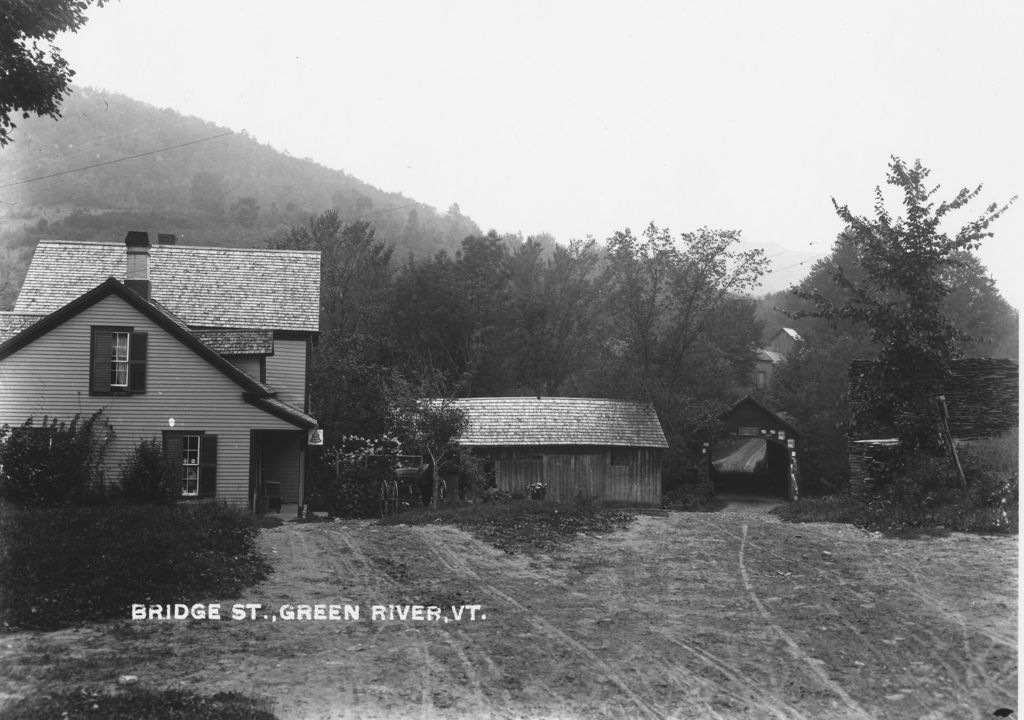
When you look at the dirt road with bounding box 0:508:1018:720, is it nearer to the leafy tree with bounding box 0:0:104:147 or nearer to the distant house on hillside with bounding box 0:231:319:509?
the distant house on hillside with bounding box 0:231:319:509

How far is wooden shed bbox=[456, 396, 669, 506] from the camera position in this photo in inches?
1127

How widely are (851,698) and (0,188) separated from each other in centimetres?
1073

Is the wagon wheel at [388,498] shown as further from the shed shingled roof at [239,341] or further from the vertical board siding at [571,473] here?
the vertical board siding at [571,473]

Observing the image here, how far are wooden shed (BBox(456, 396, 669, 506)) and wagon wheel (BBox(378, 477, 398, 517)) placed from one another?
16.6ft

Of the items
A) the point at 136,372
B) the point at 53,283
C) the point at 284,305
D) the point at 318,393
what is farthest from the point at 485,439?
the point at 136,372

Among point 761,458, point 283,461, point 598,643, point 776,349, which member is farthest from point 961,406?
point 776,349

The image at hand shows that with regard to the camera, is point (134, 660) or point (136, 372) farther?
point (136, 372)

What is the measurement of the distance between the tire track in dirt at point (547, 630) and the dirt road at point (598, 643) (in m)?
0.03

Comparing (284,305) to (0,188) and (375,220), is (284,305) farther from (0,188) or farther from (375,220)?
(375,220)

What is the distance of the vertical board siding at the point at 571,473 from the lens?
93.9 ft

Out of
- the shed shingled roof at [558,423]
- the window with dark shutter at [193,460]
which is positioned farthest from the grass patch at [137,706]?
the shed shingled roof at [558,423]

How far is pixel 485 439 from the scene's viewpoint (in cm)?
2859

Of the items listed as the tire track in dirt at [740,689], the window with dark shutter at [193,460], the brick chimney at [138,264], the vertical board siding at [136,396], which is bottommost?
A: the tire track in dirt at [740,689]

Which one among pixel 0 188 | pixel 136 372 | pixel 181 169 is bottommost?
pixel 136 372
